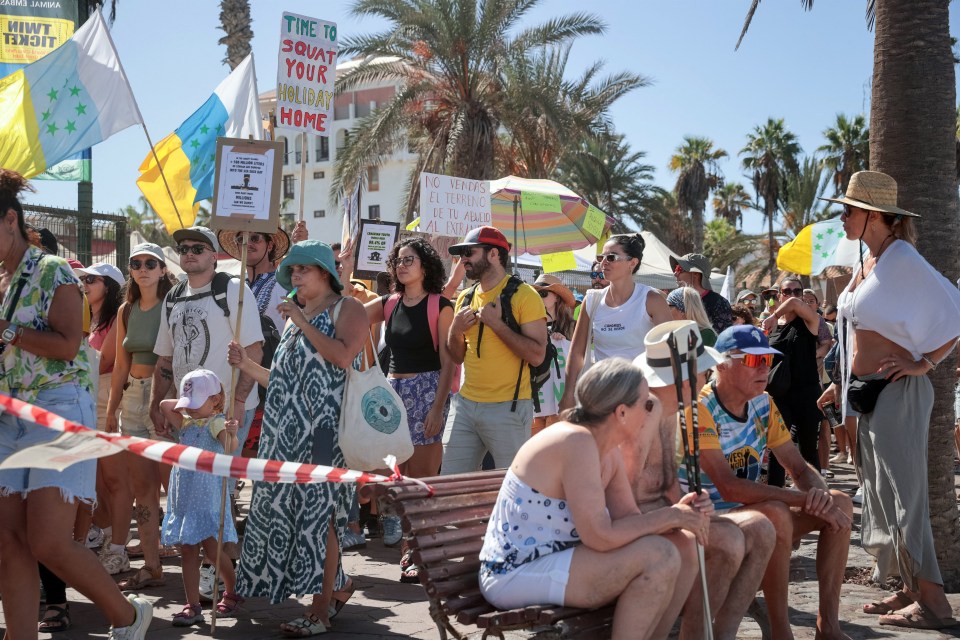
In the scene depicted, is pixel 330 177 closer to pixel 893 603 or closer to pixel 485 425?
pixel 485 425

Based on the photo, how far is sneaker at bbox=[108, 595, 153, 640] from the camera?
4562mm

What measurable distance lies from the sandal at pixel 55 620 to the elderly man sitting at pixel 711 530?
3.09 meters

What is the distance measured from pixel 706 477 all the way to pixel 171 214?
19.5 feet

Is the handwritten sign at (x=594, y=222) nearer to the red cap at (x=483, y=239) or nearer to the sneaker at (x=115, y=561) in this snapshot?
the red cap at (x=483, y=239)

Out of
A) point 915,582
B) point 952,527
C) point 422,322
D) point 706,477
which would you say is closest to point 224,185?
point 422,322

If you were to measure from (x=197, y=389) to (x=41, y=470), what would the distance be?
155 centimetres

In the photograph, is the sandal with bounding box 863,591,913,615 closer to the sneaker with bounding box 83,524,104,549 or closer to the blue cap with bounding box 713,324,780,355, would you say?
the blue cap with bounding box 713,324,780,355

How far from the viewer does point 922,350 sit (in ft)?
17.8

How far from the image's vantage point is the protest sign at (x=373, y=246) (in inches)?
395

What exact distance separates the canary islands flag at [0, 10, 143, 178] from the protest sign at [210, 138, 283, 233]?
2.94 meters

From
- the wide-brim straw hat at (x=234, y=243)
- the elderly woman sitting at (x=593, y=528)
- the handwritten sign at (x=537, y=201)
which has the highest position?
Result: the handwritten sign at (x=537, y=201)

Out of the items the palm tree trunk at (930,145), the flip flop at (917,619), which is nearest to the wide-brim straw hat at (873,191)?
the palm tree trunk at (930,145)

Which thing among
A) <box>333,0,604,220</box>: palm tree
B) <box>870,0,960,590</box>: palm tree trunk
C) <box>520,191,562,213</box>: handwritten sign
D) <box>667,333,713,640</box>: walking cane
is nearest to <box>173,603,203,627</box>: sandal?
<box>667,333,713,640</box>: walking cane

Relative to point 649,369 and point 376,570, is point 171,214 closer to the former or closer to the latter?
point 376,570
